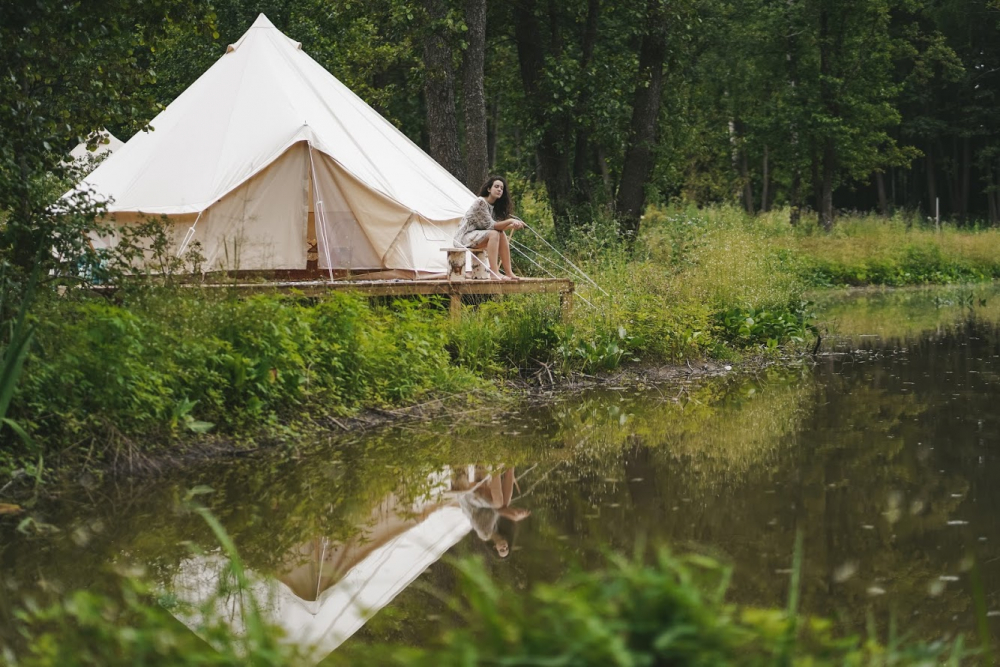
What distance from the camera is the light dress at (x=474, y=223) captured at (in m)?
10.7

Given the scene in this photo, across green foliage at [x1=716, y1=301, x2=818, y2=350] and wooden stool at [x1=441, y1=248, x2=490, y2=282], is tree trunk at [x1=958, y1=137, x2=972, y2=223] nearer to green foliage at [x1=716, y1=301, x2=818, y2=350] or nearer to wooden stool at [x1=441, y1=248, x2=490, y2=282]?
green foliage at [x1=716, y1=301, x2=818, y2=350]

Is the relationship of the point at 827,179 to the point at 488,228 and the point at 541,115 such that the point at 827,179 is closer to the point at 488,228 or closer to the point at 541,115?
the point at 541,115

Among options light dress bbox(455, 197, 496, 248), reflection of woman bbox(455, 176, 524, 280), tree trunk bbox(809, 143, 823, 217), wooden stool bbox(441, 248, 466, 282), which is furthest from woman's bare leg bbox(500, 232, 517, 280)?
tree trunk bbox(809, 143, 823, 217)

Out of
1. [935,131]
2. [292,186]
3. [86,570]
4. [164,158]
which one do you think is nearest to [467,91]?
[292,186]

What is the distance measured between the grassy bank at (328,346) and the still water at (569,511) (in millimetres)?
370

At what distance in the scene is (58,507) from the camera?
16.4ft

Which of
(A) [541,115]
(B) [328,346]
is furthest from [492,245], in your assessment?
(A) [541,115]

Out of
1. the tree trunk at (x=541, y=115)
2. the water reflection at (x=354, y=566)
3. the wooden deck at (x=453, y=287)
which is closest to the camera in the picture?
the water reflection at (x=354, y=566)

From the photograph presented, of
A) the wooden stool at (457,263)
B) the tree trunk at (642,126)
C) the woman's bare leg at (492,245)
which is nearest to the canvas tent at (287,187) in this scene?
the woman's bare leg at (492,245)

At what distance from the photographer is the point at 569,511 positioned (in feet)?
15.8

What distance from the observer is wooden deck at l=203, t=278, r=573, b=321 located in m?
9.23

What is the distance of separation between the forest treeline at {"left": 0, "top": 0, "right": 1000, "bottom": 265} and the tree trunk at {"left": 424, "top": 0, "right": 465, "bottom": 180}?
25mm

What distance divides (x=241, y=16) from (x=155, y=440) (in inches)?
806

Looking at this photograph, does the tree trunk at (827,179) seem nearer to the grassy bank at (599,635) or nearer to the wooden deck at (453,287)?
the wooden deck at (453,287)
